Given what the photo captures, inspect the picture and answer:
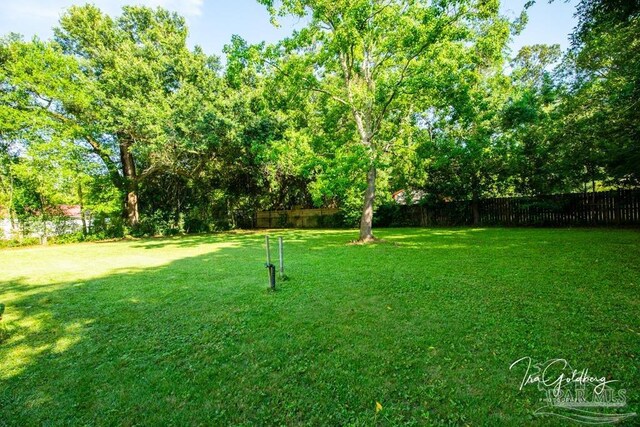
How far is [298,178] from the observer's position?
70.5ft

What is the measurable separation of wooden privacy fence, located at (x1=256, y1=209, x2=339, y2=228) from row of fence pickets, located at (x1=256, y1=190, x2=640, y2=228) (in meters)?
0.07

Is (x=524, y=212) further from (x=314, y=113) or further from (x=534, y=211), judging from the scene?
(x=314, y=113)

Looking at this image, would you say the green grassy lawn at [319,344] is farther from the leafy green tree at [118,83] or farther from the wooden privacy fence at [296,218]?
the wooden privacy fence at [296,218]

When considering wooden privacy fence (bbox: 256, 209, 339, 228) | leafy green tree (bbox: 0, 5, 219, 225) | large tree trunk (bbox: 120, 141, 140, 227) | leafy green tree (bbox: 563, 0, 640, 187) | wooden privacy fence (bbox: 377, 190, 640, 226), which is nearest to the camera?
leafy green tree (bbox: 563, 0, 640, 187)

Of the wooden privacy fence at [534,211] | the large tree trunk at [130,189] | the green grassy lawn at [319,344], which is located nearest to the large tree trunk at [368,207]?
the green grassy lawn at [319,344]

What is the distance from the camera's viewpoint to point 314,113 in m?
13.9

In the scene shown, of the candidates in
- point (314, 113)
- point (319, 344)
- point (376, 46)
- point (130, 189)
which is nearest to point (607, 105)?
point (376, 46)

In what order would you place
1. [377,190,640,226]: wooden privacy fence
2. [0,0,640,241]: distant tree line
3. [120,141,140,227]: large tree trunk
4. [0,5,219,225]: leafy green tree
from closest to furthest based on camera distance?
[0,0,640,241]: distant tree line → [377,190,640,226]: wooden privacy fence → [0,5,219,225]: leafy green tree → [120,141,140,227]: large tree trunk

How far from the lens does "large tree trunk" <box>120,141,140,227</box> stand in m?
18.3

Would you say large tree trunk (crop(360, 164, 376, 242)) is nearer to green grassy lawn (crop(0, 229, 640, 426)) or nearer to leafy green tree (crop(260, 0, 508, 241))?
leafy green tree (crop(260, 0, 508, 241))

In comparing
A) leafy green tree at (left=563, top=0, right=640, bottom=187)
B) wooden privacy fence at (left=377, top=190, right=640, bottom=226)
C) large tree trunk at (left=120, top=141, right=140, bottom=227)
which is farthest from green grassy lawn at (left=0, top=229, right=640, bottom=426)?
large tree trunk at (left=120, top=141, right=140, bottom=227)

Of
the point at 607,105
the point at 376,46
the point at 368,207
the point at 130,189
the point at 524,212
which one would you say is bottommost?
the point at 524,212

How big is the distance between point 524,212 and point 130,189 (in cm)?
2181

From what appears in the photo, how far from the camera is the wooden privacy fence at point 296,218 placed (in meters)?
21.1
